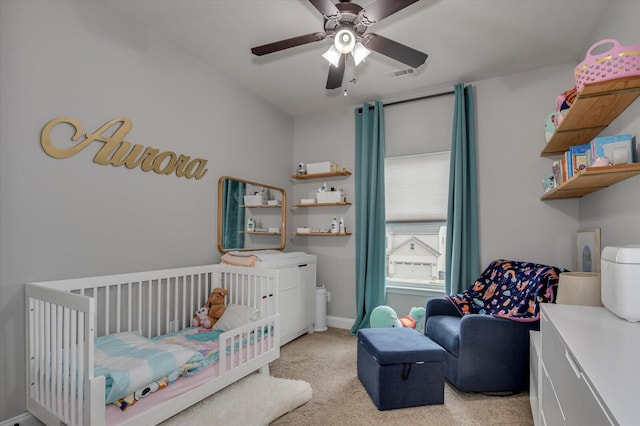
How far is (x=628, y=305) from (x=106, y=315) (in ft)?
8.92

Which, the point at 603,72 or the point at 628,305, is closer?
the point at 628,305

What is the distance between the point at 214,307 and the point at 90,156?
1394 millimetres

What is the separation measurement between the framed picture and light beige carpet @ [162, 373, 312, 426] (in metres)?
2.16

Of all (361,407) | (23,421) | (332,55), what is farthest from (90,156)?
(361,407)

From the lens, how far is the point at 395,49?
198 centimetres

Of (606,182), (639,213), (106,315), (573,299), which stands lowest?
(106,315)

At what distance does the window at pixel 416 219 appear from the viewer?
11.0ft

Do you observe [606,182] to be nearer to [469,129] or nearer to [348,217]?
[469,129]

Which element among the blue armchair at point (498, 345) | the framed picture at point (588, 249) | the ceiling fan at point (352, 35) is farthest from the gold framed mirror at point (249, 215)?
the framed picture at point (588, 249)

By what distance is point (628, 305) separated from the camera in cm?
127

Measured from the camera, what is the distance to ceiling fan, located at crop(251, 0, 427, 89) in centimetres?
170

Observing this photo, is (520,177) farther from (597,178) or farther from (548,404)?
(548,404)

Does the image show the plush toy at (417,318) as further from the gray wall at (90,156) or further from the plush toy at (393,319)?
the gray wall at (90,156)

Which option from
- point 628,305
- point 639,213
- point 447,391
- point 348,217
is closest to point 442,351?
point 447,391
